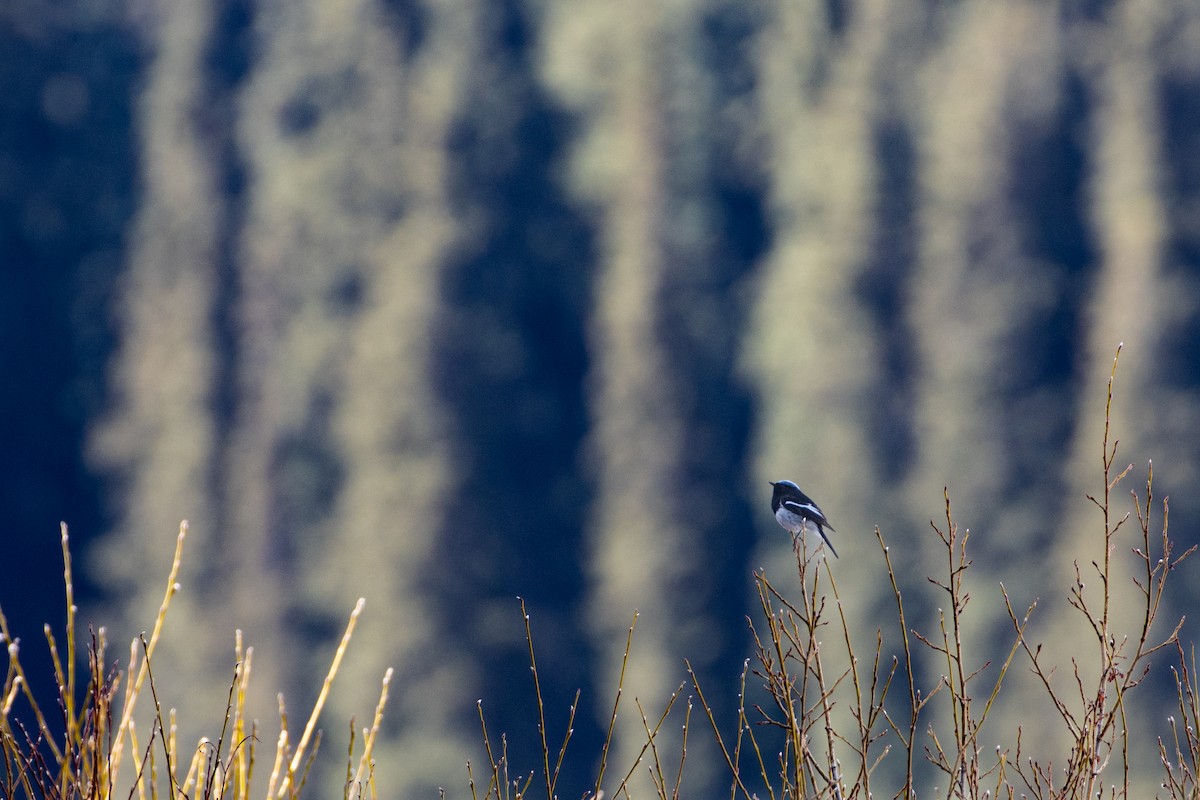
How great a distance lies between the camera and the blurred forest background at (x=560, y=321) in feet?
206

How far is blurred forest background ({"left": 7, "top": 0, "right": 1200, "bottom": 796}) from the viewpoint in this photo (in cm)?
6284

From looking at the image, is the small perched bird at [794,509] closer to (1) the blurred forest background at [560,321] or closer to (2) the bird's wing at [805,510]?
(2) the bird's wing at [805,510]

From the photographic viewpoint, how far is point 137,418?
6962 cm

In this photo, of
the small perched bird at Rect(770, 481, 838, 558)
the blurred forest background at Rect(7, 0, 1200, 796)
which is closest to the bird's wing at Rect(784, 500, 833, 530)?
the small perched bird at Rect(770, 481, 838, 558)

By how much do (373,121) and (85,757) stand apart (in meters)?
79.1

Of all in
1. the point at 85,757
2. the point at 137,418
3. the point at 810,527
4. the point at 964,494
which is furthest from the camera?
the point at 137,418

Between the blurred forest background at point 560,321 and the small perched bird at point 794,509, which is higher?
the blurred forest background at point 560,321

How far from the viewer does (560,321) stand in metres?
72.6

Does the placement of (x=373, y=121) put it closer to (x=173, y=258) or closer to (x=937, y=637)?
(x=173, y=258)

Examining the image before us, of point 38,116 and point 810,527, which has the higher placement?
point 38,116

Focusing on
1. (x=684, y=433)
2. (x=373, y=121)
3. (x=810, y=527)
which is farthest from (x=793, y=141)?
(x=810, y=527)

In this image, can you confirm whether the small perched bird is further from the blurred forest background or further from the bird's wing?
the blurred forest background

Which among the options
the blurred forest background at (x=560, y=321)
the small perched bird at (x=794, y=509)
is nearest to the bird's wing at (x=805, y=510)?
the small perched bird at (x=794, y=509)

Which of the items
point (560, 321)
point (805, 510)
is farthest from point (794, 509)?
point (560, 321)
